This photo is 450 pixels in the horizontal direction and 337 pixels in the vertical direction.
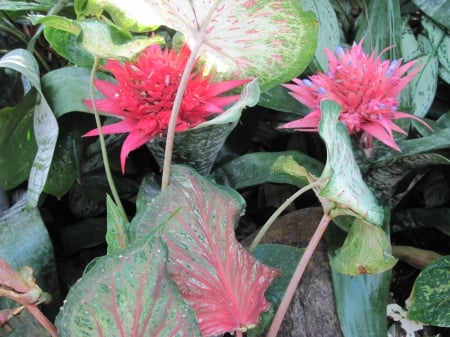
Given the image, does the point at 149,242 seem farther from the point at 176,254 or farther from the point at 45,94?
the point at 45,94

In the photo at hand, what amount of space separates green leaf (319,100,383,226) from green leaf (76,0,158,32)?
24 cm

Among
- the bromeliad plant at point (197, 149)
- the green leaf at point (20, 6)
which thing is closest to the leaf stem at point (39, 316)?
the bromeliad plant at point (197, 149)

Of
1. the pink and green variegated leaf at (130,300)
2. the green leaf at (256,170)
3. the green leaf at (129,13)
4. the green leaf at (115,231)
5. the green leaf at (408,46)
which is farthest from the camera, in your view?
the green leaf at (408,46)

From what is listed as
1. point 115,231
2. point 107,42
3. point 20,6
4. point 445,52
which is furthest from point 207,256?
point 445,52

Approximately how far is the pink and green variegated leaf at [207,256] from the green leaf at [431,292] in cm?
23

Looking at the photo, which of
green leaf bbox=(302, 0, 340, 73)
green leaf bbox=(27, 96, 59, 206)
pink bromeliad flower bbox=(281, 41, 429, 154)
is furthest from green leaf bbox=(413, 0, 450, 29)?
green leaf bbox=(27, 96, 59, 206)

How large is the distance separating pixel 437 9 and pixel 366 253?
0.53m

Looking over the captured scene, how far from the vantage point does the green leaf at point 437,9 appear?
0.94 metres

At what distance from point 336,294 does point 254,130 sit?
1.05ft

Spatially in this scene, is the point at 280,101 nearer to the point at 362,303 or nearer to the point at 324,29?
the point at 324,29

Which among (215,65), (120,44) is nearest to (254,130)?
(215,65)

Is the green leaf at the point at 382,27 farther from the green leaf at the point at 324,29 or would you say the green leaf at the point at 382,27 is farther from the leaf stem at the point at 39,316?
the leaf stem at the point at 39,316

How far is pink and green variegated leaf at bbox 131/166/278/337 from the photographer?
546mm

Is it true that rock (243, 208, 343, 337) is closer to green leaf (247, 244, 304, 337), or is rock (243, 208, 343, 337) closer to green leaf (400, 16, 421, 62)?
green leaf (247, 244, 304, 337)
